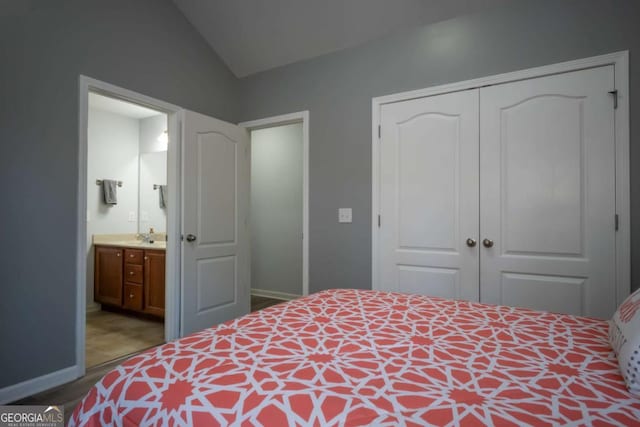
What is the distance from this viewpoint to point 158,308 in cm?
362

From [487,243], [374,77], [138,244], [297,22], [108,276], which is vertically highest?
[297,22]

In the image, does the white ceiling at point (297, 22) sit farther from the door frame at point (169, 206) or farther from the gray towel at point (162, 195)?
the gray towel at point (162, 195)

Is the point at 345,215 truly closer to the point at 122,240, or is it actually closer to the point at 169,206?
the point at 169,206

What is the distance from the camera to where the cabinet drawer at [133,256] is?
382cm

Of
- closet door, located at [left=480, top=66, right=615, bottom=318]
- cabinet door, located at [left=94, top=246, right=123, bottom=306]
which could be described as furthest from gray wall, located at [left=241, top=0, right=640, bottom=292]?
cabinet door, located at [left=94, top=246, right=123, bottom=306]

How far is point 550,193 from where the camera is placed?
7.61ft

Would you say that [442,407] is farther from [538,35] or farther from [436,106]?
[538,35]

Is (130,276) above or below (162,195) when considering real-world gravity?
below

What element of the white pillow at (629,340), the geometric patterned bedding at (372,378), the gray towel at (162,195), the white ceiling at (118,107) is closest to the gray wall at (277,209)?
the gray towel at (162,195)

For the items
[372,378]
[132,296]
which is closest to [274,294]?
[132,296]

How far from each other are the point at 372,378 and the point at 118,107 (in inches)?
183

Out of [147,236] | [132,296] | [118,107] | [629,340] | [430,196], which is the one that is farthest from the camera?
[147,236]

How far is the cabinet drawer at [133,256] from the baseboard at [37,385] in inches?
62.5

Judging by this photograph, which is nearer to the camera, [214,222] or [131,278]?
[214,222]
